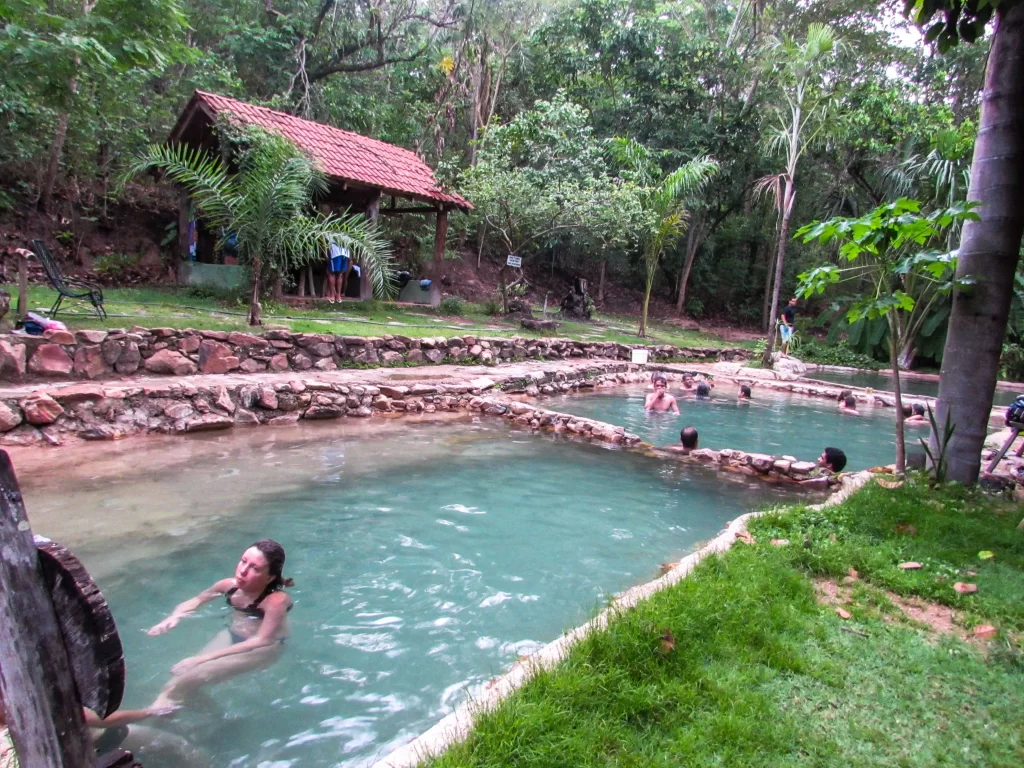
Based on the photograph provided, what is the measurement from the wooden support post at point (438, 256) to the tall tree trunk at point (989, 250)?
12652 millimetres

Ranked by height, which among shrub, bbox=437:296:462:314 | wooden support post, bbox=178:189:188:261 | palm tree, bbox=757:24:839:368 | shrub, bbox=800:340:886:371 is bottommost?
shrub, bbox=800:340:886:371

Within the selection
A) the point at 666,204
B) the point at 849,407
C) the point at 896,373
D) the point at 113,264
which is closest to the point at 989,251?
the point at 896,373

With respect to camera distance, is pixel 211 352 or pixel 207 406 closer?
pixel 207 406

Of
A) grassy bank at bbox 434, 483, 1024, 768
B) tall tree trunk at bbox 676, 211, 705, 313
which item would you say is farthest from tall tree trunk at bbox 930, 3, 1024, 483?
tall tree trunk at bbox 676, 211, 705, 313

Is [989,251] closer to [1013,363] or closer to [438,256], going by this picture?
[438,256]

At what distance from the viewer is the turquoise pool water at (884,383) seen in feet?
46.6

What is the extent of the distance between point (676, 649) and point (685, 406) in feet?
29.9

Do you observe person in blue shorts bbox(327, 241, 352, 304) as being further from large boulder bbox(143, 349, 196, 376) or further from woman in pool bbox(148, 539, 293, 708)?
woman in pool bbox(148, 539, 293, 708)

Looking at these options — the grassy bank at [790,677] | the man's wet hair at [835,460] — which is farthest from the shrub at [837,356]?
the grassy bank at [790,677]

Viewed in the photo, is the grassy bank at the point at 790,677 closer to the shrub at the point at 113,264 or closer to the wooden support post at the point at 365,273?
the wooden support post at the point at 365,273

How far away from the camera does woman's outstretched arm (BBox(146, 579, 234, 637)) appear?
3.46 meters

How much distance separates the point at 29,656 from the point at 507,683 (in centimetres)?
160

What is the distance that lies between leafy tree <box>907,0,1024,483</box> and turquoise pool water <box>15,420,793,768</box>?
1.83 meters

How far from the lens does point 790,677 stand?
2.64 metres
